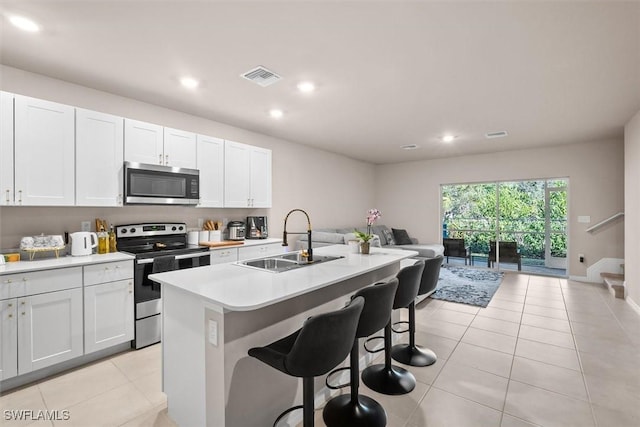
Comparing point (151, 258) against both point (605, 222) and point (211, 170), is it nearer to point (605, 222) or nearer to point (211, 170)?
point (211, 170)

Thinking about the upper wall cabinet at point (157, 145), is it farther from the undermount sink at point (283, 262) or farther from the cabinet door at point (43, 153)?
the undermount sink at point (283, 262)

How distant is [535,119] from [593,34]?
2303mm

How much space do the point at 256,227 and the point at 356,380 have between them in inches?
122

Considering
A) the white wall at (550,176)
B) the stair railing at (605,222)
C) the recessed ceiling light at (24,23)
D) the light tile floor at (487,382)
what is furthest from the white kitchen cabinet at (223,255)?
the stair railing at (605,222)

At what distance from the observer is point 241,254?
13.2ft

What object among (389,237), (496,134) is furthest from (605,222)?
(389,237)

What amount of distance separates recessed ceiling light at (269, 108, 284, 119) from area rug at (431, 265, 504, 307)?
359 cm

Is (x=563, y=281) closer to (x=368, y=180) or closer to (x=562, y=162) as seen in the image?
(x=562, y=162)

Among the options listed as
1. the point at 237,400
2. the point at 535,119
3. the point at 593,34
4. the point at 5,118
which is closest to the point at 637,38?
the point at 593,34

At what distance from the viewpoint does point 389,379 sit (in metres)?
2.36

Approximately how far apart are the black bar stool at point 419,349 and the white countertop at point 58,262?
275 cm

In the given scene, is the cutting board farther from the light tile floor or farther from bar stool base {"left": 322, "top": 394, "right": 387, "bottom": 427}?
bar stool base {"left": 322, "top": 394, "right": 387, "bottom": 427}

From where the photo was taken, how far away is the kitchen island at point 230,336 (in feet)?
5.16

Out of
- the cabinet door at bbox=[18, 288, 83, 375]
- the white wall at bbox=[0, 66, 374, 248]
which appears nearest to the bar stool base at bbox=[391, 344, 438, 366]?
the cabinet door at bbox=[18, 288, 83, 375]
